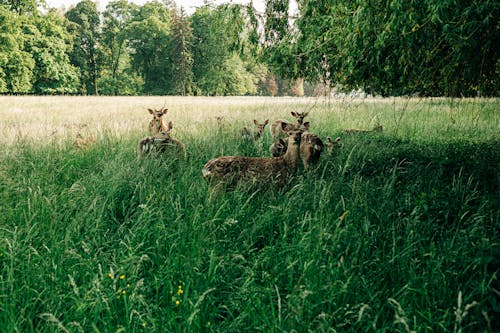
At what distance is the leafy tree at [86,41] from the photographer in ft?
192

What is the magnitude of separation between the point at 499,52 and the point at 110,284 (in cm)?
581

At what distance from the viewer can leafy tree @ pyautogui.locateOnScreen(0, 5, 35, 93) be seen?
127 feet

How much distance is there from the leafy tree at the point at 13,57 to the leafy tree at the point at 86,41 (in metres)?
14.5

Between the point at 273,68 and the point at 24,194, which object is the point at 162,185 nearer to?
the point at 24,194

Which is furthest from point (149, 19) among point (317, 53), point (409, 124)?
point (317, 53)

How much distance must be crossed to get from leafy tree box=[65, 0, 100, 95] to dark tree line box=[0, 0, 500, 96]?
0.16 m

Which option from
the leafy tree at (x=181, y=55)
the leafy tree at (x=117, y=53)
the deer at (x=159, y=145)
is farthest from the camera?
the leafy tree at (x=117, y=53)

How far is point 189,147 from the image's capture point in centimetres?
723

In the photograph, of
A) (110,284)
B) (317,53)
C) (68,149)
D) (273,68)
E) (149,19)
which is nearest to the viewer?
(110,284)

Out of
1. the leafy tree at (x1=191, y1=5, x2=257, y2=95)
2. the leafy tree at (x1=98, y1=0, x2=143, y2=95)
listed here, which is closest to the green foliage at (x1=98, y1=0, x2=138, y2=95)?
the leafy tree at (x1=98, y1=0, x2=143, y2=95)

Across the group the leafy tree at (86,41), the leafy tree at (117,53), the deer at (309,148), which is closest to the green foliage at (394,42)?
the deer at (309,148)

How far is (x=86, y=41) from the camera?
60.8m

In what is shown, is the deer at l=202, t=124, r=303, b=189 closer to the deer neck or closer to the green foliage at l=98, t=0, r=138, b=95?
the deer neck

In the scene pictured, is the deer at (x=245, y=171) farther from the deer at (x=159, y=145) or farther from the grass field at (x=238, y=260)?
the deer at (x=159, y=145)
